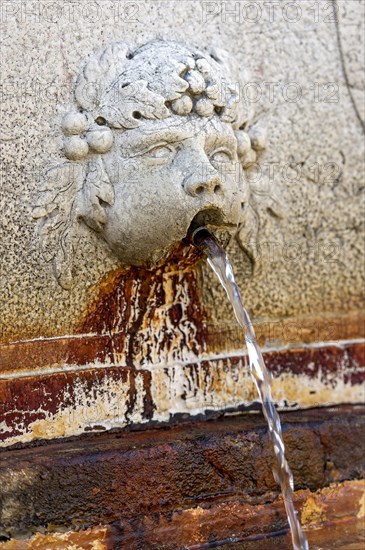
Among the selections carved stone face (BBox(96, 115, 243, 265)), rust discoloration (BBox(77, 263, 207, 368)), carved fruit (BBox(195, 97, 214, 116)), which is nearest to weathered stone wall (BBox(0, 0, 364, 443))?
rust discoloration (BBox(77, 263, 207, 368))

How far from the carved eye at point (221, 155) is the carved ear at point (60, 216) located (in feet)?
0.97

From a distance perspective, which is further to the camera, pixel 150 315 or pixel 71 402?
pixel 150 315

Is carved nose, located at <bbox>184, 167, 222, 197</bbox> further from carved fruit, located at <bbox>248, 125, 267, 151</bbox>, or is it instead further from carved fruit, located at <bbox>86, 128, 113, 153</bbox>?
carved fruit, located at <bbox>248, 125, 267, 151</bbox>

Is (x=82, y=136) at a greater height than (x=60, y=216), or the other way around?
(x=82, y=136)

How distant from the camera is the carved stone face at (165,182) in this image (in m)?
1.95

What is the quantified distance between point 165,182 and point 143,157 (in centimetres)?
8

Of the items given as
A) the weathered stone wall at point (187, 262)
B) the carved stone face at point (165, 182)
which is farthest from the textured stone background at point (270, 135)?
the carved stone face at point (165, 182)

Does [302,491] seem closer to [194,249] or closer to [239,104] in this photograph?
[194,249]

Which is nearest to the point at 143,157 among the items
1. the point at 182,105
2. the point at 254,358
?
the point at 182,105

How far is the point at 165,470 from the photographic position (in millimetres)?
1983

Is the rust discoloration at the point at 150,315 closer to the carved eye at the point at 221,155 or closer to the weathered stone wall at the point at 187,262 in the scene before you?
the weathered stone wall at the point at 187,262

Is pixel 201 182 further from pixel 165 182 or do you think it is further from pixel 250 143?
pixel 250 143

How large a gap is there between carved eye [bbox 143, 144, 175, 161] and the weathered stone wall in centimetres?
20

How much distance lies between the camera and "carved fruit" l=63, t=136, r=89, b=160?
1982 mm
